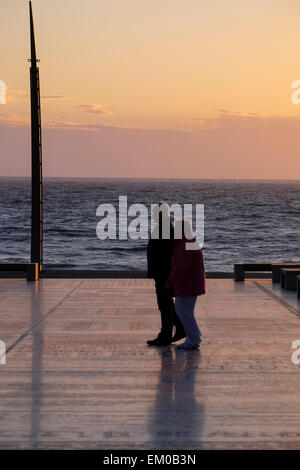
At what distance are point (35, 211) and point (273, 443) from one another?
469 inches

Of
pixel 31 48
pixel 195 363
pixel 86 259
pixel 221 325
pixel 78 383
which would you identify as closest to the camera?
pixel 78 383

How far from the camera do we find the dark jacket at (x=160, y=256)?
8492mm

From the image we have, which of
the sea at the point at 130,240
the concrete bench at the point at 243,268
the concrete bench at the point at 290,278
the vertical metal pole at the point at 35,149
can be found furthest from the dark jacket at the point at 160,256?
the sea at the point at 130,240

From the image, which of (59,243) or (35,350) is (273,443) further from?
(59,243)

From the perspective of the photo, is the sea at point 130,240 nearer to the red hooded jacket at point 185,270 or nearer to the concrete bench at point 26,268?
the concrete bench at point 26,268

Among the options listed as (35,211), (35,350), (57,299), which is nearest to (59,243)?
(35,211)

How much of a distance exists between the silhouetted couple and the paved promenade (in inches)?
11.2

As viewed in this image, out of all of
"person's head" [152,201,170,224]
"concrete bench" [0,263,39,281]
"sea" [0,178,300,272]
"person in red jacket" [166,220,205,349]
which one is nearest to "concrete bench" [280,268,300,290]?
"concrete bench" [0,263,39,281]

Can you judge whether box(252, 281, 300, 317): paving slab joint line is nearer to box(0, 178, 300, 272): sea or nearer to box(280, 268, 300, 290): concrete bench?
box(280, 268, 300, 290): concrete bench

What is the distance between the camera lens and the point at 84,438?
536cm

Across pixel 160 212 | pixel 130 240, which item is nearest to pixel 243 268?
pixel 160 212

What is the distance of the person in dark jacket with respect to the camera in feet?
27.5
